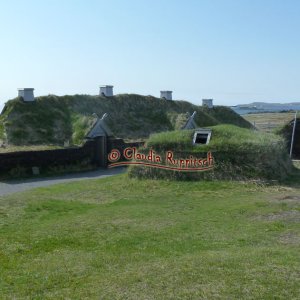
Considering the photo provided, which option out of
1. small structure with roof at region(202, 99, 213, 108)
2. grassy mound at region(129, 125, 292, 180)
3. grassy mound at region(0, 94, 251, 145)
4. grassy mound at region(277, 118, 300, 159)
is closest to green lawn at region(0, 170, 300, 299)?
grassy mound at region(129, 125, 292, 180)

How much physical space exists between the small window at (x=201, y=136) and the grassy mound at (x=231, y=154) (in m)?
0.23

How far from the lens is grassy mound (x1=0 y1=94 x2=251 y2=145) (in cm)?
2958

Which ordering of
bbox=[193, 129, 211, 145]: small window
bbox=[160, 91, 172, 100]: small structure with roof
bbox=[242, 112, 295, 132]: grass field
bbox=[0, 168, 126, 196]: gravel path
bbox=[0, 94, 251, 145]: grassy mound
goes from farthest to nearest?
bbox=[160, 91, 172, 100]: small structure with roof
bbox=[242, 112, 295, 132]: grass field
bbox=[0, 94, 251, 145]: grassy mound
bbox=[193, 129, 211, 145]: small window
bbox=[0, 168, 126, 196]: gravel path

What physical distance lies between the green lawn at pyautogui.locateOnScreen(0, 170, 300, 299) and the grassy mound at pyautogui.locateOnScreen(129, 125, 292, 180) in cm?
142

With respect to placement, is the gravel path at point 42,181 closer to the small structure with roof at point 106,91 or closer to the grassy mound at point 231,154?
the grassy mound at point 231,154

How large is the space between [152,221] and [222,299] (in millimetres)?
6581

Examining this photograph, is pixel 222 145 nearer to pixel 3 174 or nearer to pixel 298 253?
pixel 3 174

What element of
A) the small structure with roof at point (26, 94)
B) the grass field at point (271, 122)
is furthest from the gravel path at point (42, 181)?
the grass field at point (271, 122)

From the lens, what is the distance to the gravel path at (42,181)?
67.1 ft

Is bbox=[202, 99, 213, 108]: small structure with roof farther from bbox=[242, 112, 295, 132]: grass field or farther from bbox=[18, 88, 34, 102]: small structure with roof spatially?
bbox=[18, 88, 34, 102]: small structure with roof

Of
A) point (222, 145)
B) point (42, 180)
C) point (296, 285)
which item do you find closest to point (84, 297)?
point (296, 285)

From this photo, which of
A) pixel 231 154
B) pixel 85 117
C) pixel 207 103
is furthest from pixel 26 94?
pixel 207 103

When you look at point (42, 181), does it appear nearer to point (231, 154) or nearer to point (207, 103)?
point (231, 154)

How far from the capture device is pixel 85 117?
32.1m
